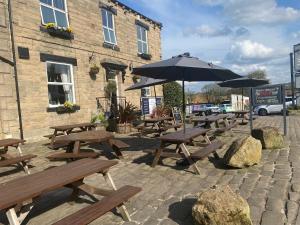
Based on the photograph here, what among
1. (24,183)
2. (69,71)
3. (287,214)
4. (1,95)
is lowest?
(287,214)

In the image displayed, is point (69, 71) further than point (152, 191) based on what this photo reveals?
Yes

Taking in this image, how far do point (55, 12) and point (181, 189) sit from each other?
9.77m

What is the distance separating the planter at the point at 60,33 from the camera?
1169 centimetres

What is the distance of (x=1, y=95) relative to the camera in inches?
386

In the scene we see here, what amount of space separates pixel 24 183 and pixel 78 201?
1322 millimetres

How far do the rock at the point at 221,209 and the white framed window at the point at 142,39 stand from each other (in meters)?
15.9

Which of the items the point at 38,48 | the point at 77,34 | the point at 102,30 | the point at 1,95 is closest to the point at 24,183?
the point at 1,95

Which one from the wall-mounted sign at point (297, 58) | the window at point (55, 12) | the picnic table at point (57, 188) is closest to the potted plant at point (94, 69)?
the window at point (55, 12)

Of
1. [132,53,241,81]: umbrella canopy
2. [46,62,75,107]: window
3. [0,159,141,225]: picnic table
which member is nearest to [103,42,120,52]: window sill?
[46,62,75,107]: window

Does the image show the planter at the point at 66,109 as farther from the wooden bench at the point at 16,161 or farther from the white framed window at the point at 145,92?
the white framed window at the point at 145,92

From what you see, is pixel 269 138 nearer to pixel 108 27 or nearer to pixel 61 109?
pixel 61 109

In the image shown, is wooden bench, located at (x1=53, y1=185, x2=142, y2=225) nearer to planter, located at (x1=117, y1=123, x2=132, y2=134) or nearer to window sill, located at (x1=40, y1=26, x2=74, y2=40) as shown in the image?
planter, located at (x1=117, y1=123, x2=132, y2=134)

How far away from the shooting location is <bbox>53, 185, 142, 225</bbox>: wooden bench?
300 cm

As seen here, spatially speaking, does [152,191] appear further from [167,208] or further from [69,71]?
[69,71]
